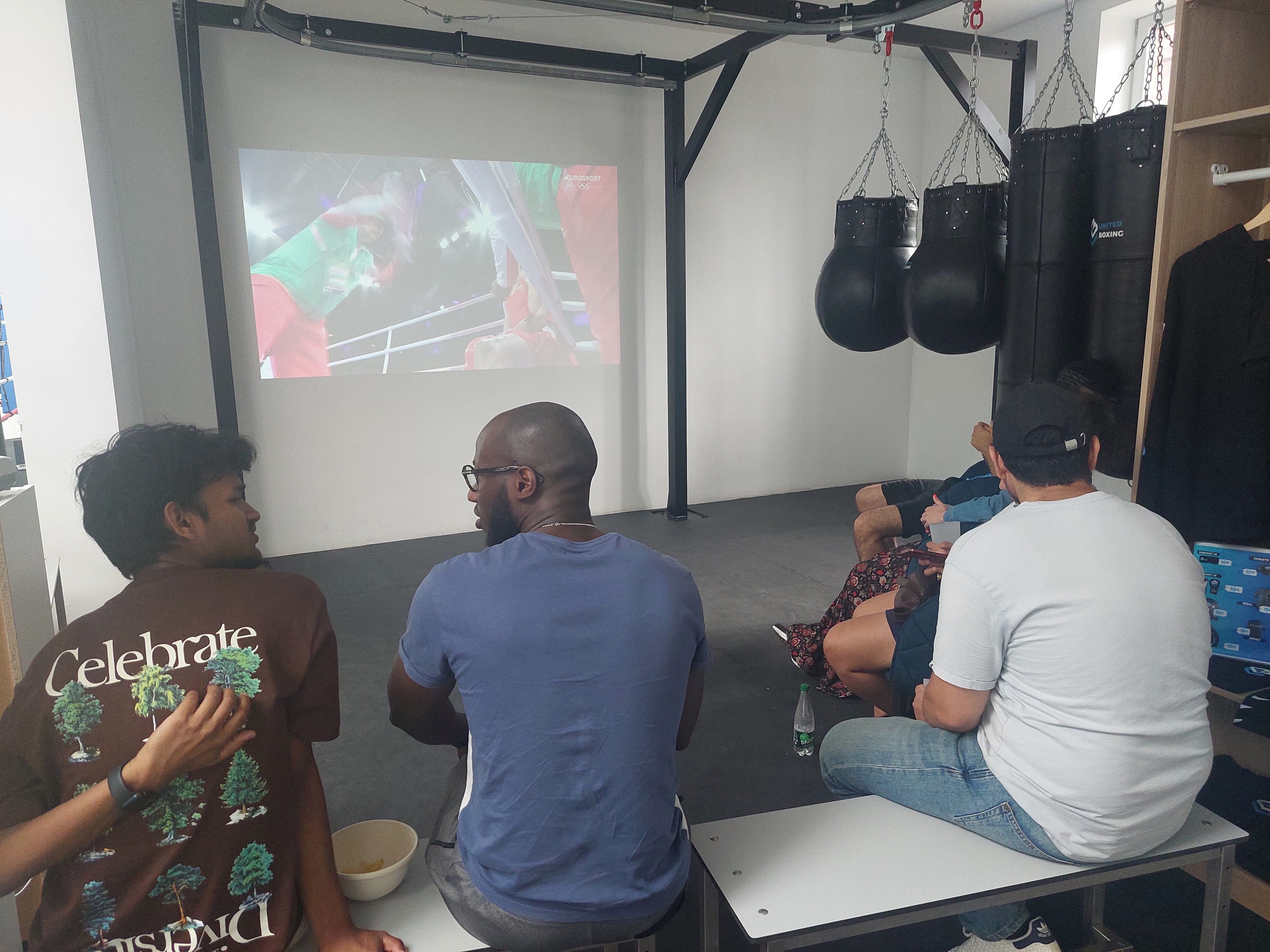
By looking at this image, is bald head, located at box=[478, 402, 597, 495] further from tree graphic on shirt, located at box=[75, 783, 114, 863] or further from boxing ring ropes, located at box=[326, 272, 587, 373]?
boxing ring ropes, located at box=[326, 272, 587, 373]

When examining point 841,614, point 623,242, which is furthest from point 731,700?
point 623,242

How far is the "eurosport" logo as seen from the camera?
2.39 m

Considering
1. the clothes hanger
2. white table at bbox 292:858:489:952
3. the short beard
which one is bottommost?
white table at bbox 292:858:489:952

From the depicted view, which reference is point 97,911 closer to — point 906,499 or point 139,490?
point 139,490

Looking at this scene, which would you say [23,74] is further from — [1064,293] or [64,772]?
[1064,293]

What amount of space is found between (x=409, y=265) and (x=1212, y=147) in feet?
11.9

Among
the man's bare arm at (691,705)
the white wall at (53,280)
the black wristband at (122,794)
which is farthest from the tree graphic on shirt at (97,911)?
the white wall at (53,280)

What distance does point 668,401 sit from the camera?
5.27 m

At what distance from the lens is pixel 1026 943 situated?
156cm

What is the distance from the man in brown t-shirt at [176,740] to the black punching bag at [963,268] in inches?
99.6

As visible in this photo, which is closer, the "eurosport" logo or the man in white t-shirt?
the man in white t-shirt

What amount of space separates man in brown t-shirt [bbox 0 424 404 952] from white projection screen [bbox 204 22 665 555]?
11.3 feet

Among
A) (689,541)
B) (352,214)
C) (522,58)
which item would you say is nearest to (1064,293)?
(689,541)

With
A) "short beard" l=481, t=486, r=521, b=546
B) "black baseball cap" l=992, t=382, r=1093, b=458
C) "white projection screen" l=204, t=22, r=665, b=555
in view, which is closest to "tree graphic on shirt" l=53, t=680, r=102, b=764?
"short beard" l=481, t=486, r=521, b=546
